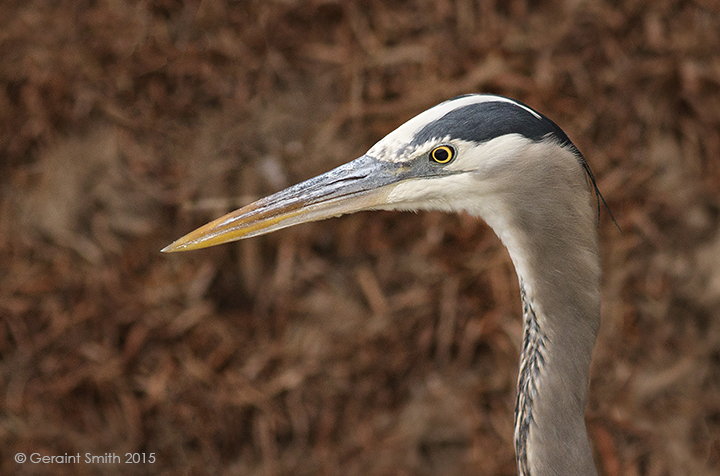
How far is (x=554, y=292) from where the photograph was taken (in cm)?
81

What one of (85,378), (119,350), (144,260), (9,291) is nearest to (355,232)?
(144,260)

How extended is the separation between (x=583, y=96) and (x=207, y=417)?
1.46 metres

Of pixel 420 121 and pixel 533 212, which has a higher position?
pixel 420 121

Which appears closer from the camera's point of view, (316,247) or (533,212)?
(533,212)

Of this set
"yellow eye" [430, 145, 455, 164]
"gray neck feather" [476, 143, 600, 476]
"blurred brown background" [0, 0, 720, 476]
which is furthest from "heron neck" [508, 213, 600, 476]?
"blurred brown background" [0, 0, 720, 476]

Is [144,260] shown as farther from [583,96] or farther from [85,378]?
[583,96]

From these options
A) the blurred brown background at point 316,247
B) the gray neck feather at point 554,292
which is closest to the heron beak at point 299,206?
the gray neck feather at point 554,292

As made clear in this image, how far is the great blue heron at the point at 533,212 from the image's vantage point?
803mm

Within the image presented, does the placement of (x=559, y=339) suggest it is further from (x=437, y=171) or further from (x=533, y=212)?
(x=437, y=171)

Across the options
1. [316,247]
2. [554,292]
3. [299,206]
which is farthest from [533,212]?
[316,247]

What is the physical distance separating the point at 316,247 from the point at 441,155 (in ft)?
3.53

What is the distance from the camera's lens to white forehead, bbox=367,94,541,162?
826 mm

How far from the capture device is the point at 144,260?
6.15 ft

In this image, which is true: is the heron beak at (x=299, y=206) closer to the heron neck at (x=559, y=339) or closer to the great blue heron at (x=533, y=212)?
the great blue heron at (x=533, y=212)
